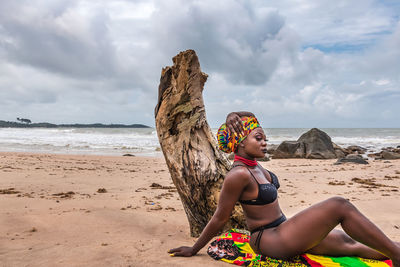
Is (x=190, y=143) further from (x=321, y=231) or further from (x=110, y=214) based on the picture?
(x=110, y=214)

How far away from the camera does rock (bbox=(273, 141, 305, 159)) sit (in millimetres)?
19692

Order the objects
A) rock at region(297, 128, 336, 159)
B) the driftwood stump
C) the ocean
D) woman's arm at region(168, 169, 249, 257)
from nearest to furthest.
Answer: woman's arm at region(168, 169, 249, 257) → the driftwood stump → rock at region(297, 128, 336, 159) → the ocean

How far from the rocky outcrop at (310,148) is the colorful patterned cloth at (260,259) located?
55.7 ft

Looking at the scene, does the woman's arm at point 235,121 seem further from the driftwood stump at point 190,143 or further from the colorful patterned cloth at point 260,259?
the colorful patterned cloth at point 260,259

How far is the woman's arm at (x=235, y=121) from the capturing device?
3.06 metres

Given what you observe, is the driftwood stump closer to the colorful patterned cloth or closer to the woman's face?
the colorful patterned cloth

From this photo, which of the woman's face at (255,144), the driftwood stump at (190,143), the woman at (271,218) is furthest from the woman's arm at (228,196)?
the driftwood stump at (190,143)

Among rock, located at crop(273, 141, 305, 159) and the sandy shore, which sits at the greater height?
rock, located at crop(273, 141, 305, 159)

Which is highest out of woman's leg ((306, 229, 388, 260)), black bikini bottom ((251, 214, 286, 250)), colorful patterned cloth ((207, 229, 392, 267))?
black bikini bottom ((251, 214, 286, 250))

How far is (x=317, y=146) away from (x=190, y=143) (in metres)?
17.1

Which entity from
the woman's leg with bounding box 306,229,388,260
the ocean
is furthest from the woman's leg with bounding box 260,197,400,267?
the ocean

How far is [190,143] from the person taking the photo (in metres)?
4.27

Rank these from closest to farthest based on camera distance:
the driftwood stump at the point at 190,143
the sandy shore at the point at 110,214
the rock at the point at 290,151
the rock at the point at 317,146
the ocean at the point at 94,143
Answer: the sandy shore at the point at 110,214 < the driftwood stump at the point at 190,143 < the rock at the point at 317,146 < the rock at the point at 290,151 < the ocean at the point at 94,143

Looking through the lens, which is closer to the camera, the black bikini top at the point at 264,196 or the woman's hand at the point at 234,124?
the black bikini top at the point at 264,196
